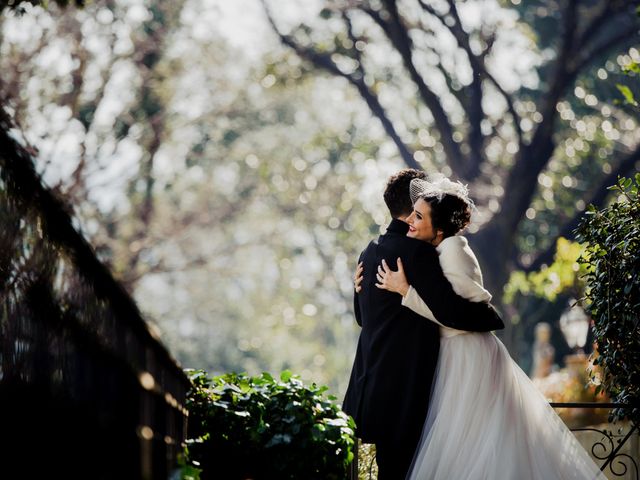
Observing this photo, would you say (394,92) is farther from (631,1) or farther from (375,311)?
(375,311)

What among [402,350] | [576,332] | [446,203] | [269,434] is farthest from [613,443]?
[576,332]

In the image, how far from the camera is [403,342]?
18.5 feet

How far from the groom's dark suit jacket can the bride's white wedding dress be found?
8 cm

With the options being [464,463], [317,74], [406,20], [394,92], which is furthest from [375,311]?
[394,92]

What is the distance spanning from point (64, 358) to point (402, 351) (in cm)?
264

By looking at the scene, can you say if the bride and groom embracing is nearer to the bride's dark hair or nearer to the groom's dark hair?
the bride's dark hair

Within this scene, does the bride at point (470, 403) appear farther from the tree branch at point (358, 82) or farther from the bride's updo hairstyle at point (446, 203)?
the tree branch at point (358, 82)

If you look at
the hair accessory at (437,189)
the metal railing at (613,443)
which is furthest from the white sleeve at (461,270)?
the metal railing at (613,443)

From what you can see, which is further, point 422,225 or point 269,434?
point 422,225

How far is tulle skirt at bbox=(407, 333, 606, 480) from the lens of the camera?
5.35 meters

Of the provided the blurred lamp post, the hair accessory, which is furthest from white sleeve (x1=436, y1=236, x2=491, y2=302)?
the blurred lamp post

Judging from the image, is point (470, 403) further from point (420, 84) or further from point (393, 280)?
point (420, 84)

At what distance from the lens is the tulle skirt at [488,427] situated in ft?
17.6

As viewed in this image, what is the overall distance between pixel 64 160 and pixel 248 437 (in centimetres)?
1555
